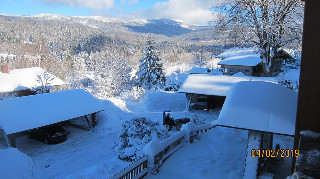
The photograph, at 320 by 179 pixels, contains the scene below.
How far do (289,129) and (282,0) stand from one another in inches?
352

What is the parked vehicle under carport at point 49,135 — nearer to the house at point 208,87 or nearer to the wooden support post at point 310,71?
the house at point 208,87

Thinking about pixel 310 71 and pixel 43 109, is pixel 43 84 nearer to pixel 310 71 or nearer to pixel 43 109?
pixel 43 109

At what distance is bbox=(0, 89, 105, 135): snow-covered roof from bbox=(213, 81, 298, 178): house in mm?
12701

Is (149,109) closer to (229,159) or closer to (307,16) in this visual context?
(229,159)

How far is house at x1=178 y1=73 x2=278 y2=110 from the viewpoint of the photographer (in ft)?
63.8

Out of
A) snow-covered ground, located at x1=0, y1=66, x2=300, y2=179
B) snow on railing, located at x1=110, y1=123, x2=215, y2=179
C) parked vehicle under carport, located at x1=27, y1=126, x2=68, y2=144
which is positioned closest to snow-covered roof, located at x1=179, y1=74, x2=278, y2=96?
snow-covered ground, located at x1=0, y1=66, x2=300, y2=179

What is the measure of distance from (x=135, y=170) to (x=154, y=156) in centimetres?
84

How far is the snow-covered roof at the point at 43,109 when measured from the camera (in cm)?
1497

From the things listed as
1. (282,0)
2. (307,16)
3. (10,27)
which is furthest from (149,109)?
(10,27)

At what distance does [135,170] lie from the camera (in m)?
7.29

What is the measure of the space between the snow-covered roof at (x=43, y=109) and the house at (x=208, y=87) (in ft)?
24.3
